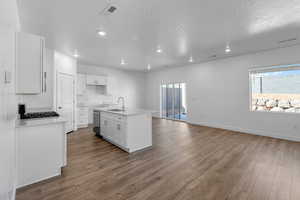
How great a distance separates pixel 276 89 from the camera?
438 centimetres

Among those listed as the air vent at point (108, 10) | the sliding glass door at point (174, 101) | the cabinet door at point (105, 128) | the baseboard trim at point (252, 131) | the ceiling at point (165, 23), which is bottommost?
the baseboard trim at point (252, 131)

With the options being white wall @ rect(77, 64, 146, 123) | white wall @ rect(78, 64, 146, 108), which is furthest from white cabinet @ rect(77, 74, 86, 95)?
white wall @ rect(78, 64, 146, 108)

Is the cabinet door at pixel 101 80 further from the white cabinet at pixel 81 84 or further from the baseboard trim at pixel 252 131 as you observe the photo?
the baseboard trim at pixel 252 131

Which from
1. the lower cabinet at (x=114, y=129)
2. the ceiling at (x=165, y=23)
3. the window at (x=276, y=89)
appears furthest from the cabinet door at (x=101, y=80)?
the window at (x=276, y=89)

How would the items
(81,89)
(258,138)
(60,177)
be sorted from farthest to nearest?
(81,89) → (258,138) → (60,177)

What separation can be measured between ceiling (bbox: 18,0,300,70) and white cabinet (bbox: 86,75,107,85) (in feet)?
6.59

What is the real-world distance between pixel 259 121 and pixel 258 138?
69 centimetres

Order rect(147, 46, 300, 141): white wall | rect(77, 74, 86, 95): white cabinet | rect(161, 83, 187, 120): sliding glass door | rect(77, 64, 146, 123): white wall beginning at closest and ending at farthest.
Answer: rect(147, 46, 300, 141): white wall < rect(77, 74, 86, 95): white cabinet < rect(77, 64, 146, 123): white wall < rect(161, 83, 187, 120): sliding glass door

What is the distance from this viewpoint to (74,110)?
5098 mm

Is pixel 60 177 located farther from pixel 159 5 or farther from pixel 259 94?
pixel 259 94

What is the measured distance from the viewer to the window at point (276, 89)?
159 inches

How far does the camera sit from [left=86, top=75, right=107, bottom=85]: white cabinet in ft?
19.9

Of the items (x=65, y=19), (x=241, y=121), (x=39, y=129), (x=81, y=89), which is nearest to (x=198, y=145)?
(x=241, y=121)

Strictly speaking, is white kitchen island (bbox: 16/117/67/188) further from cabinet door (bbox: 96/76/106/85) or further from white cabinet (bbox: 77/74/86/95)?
cabinet door (bbox: 96/76/106/85)
